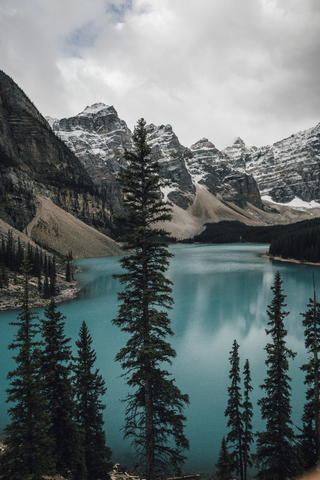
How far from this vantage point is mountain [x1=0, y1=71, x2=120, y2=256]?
79.7 metres

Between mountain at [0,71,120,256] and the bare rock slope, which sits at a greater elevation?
mountain at [0,71,120,256]

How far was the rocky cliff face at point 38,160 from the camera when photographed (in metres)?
102

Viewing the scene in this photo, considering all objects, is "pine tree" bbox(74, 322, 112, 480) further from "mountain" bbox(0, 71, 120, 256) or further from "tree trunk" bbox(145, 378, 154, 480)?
"mountain" bbox(0, 71, 120, 256)

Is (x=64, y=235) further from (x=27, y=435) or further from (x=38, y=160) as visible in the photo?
(x=27, y=435)

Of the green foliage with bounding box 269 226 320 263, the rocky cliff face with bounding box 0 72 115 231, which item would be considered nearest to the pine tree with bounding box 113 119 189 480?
the green foliage with bounding box 269 226 320 263

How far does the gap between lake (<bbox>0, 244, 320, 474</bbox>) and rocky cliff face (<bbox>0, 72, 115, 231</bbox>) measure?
63.2 meters

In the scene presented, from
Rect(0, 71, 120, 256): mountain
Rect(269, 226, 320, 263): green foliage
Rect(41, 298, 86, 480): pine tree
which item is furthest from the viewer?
Rect(0, 71, 120, 256): mountain

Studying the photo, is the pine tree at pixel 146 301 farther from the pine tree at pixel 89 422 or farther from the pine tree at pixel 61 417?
the pine tree at pixel 61 417

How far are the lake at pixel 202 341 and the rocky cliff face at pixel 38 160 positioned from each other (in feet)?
207

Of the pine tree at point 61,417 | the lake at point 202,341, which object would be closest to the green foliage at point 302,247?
the lake at point 202,341

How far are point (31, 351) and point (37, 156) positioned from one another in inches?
4870

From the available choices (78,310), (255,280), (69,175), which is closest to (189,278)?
(255,280)

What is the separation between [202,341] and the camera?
23.9 m

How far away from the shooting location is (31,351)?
752cm
